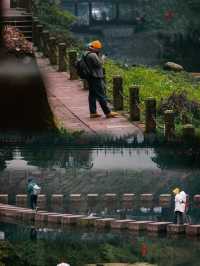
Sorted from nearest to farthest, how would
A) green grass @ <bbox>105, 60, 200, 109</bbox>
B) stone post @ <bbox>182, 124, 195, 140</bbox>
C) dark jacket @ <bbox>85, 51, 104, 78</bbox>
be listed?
stone post @ <bbox>182, 124, 195, 140</bbox>, dark jacket @ <bbox>85, 51, 104, 78</bbox>, green grass @ <bbox>105, 60, 200, 109</bbox>

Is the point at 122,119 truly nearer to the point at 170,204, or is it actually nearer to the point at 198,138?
the point at 198,138

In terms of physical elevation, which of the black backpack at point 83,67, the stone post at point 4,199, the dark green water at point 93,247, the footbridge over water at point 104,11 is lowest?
the footbridge over water at point 104,11

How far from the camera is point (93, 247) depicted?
17484mm

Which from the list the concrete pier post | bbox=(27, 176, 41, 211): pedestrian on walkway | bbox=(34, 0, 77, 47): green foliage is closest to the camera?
bbox=(27, 176, 41, 211): pedestrian on walkway

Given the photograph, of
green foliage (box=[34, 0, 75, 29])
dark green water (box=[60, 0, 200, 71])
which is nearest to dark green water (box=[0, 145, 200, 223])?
green foliage (box=[34, 0, 75, 29])

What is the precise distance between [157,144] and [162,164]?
50.7 inches

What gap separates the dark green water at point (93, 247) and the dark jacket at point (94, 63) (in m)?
5.71

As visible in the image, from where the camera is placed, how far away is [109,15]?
248 ft

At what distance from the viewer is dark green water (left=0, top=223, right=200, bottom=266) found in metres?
16.1

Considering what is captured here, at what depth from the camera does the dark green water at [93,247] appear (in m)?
16.1

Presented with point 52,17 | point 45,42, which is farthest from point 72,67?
point 52,17

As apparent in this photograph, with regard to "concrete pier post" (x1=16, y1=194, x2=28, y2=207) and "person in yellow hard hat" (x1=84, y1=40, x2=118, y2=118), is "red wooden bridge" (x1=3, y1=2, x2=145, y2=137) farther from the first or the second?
"concrete pier post" (x1=16, y1=194, x2=28, y2=207)

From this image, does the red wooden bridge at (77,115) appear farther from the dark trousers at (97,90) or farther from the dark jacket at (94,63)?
the dark jacket at (94,63)

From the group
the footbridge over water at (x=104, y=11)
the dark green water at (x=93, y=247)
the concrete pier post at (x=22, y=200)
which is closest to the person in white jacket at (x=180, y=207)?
the dark green water at (x=93, y=247)
